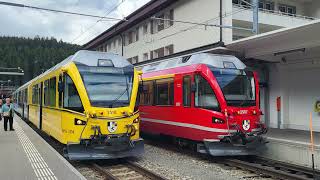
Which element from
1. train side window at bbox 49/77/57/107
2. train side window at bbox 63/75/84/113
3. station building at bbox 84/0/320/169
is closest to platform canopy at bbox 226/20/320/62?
station building at bbox 84/0/320/169

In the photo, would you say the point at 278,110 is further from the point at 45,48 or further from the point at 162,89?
the point at 45,48

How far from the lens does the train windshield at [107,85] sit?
11742 mm

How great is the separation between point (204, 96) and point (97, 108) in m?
3.42

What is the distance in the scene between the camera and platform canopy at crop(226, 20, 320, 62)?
47.9 feet

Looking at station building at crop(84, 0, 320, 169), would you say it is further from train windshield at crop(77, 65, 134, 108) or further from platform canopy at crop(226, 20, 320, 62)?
train windshield at crop(77, 65, 134, 108)

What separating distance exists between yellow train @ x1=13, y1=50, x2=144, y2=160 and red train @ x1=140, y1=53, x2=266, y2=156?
137 centimetres

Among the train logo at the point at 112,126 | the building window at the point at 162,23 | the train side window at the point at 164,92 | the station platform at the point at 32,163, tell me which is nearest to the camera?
the station platform at the point at 32,163

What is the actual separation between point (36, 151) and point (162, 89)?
5054 mm

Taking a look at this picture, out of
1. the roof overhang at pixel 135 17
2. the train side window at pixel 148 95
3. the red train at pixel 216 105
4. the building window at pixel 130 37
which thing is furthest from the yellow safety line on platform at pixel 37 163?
the building window at pixel 130 37

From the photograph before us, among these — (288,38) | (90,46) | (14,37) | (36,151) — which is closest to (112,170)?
(36,151)

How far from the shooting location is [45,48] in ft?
273

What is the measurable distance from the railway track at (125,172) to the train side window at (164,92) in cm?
333

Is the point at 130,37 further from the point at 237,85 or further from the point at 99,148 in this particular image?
the point at 99,148

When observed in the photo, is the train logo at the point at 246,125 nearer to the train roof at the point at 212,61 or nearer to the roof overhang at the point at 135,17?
the train roof at the point at 212,61
